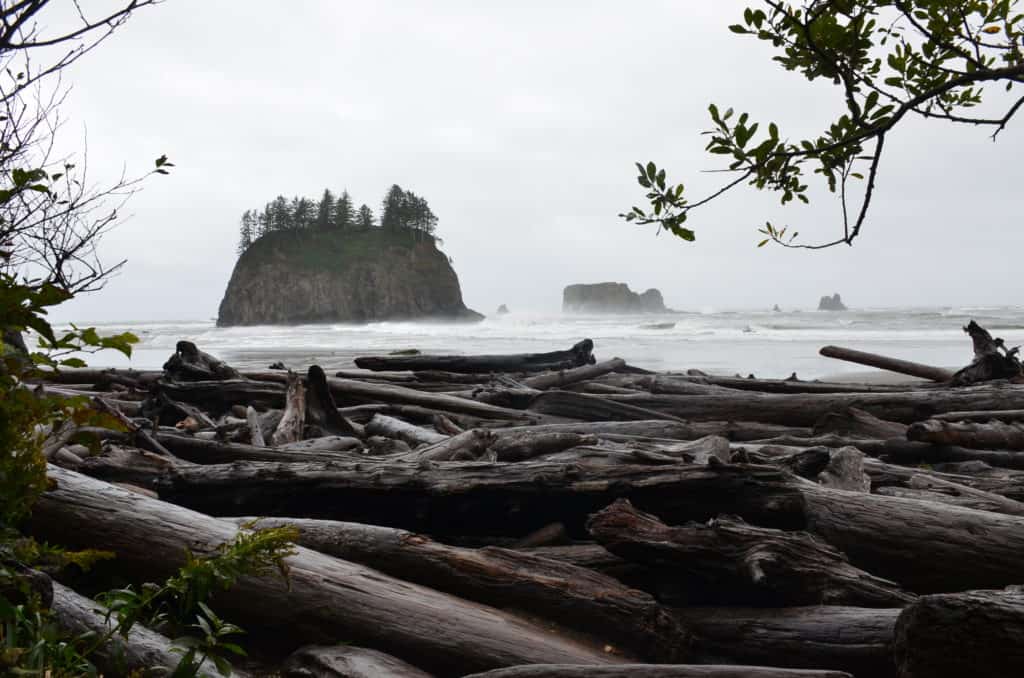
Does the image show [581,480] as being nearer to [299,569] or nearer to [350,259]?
[299,569]

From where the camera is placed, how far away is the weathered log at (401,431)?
→ 589cm

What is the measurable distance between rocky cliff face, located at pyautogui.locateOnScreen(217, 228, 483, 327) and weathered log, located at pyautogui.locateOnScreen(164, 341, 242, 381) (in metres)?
80.0

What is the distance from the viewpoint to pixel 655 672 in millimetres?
2219

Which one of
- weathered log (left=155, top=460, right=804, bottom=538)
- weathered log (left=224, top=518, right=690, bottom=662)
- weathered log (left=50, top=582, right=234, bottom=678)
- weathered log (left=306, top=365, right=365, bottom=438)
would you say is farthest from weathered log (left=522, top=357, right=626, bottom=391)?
weathered log (left=50, top=582, right=234, bottom=678)

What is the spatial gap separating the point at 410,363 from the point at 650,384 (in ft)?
10.7

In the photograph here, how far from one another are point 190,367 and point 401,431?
3014mm

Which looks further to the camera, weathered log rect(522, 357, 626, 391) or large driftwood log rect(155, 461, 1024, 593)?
weathered log rect(522, 357, 626, 391)

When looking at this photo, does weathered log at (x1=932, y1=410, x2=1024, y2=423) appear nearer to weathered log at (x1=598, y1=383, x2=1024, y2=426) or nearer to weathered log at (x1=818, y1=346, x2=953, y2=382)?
weathered log at (x1=598, y1=383, x2=1024, y2=426)

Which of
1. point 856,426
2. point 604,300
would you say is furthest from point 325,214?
point 856,426

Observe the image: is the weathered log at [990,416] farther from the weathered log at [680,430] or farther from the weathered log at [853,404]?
the weathered log at [680,430]

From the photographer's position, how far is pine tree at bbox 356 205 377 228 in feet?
330

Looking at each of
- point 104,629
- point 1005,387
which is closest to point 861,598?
point 104,629

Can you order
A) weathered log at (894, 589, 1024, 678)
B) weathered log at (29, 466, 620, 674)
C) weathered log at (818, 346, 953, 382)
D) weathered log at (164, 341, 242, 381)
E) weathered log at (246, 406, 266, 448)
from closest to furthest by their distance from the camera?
weathered log at (894, 589, 1024, 678) → weathered log at (29, 466, 620, 674) → weathered log at (246, 406, 266, 448) → weathered log at (164, 341, 242, 381) → weathered log at (818, 346, 953, 382)

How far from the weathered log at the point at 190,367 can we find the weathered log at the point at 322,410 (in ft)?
6.51
